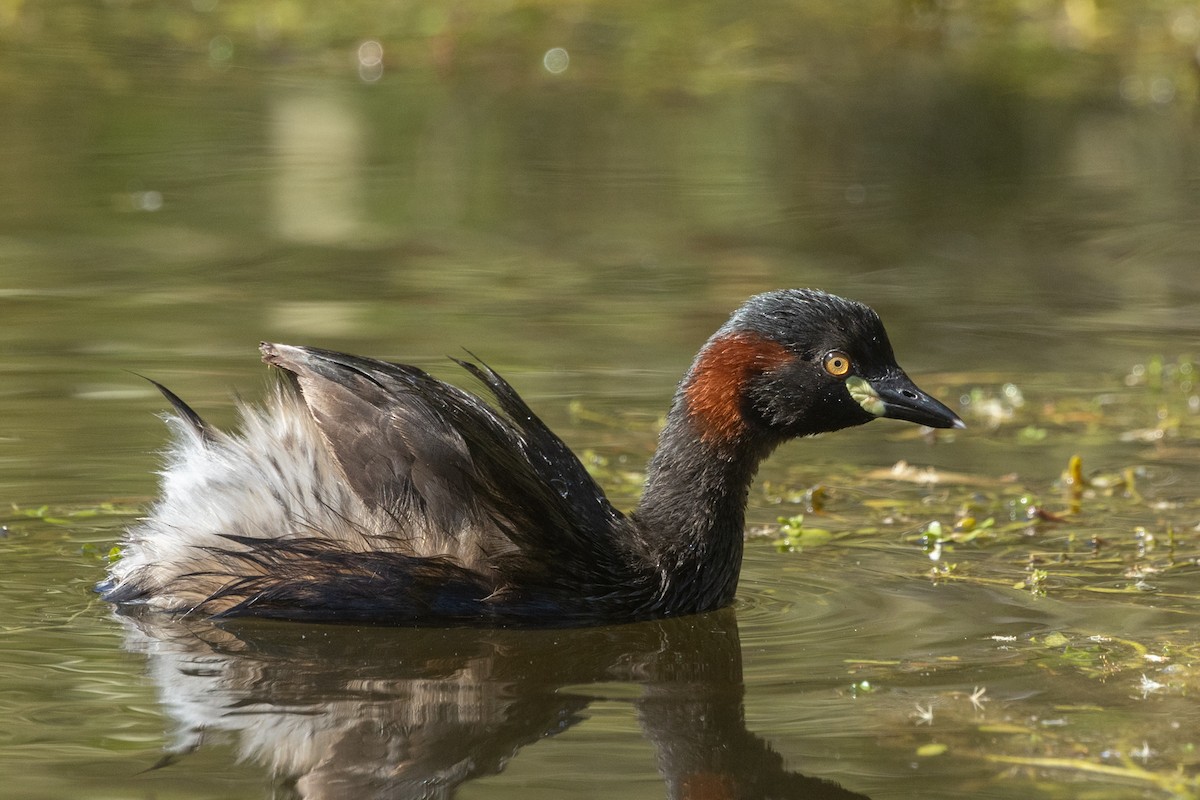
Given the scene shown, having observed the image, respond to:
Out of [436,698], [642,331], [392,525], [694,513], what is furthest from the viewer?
[642,331]

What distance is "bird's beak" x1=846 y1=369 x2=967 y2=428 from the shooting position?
19.4ft

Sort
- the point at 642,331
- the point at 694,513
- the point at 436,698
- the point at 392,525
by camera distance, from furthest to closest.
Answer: the point at 642,331 → the point at 694,513 → the point at 392,525 → the point at 436,698

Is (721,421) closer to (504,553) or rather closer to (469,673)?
(504,553)

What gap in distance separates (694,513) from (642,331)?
3076mm

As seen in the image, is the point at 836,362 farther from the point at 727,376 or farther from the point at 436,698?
the point at 436,698

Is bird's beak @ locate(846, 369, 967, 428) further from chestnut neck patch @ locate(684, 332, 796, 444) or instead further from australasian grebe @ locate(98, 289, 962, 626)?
australasian grebe @ locate(98, 289, 962, 626)

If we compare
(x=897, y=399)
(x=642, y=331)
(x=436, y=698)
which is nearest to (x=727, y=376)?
(x=897, y=399)

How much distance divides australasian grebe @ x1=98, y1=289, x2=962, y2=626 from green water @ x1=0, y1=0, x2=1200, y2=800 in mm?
131

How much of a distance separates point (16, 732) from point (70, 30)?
12.5 m

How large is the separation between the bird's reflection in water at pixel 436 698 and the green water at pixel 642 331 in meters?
0.02

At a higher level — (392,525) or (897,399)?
(897,399)

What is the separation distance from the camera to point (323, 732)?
14.7 feet

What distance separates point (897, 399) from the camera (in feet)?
19.4

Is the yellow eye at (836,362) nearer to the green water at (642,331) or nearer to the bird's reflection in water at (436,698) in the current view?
the green water at (642,331)
